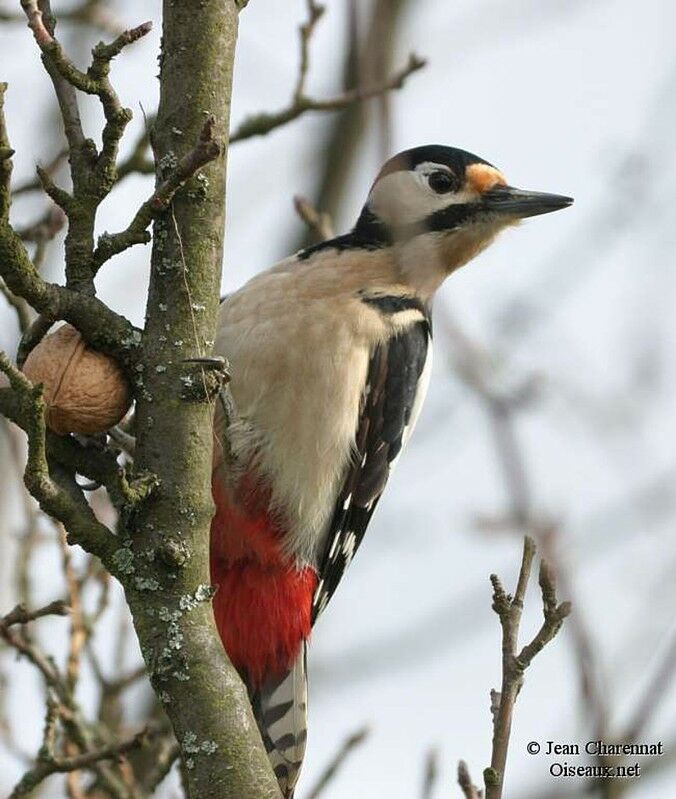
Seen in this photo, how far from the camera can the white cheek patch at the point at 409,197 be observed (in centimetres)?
415

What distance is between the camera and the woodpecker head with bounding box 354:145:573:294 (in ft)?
13.1

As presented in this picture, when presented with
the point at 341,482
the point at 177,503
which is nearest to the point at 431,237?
the point at 341,482

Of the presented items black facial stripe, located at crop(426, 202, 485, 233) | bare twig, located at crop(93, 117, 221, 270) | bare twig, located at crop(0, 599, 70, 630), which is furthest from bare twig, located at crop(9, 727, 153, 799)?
black facial stripe, located at crop(426, 202, 485, 233)

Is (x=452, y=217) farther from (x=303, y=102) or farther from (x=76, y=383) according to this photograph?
(x=76, y=383)

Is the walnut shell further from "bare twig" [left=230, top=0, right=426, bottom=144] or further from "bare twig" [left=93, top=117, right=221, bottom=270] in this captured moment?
"bare twig" [left=230, top=0, right=426, bottom=144]

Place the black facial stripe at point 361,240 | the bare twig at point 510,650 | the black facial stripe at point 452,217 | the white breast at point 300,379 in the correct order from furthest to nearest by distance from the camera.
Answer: the black facial stripe at point 452,217 → the black facial stripe at point 361,240 → the white breast at point 300,379 → the bare twig at point 510,650

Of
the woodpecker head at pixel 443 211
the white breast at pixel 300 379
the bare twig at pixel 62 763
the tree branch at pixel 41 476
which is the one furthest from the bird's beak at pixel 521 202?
the tree branch at pixel 41 476

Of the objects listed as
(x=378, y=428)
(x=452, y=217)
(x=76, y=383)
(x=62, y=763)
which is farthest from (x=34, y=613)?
(x=452, y=217)

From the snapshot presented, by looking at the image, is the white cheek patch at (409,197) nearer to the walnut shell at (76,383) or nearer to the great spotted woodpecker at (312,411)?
the great spotted woodpecker at (312,411)

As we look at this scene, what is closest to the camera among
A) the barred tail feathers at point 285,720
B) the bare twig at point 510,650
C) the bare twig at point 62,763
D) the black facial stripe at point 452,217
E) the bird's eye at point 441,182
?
the bare twig at point 510,650

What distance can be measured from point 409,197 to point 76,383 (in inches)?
85.3

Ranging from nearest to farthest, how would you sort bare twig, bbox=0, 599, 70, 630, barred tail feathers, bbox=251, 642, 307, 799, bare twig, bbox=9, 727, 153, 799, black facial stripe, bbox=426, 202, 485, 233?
bare twig, bbox=0, 599, 70, 630, bare twig, bbox=9, 727, 153, 799, barred tail feathers, bbox=251, 642, 307, 799, black facial stripe, bbox=426, 202, 485, 233

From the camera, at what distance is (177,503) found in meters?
2.16

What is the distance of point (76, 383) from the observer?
2.29 metres
